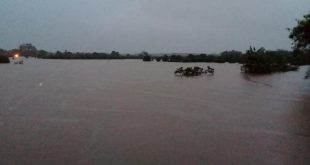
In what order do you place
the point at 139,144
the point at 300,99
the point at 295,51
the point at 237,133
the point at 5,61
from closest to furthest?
the point at 139,144
the point at 237,133
the point at 300,99
the point at 295,51
the point at 5,61

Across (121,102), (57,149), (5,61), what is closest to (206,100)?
(121,102)

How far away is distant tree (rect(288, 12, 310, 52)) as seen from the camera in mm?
25219

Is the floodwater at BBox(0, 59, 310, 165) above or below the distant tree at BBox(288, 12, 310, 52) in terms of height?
below

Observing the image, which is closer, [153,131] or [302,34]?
[153,131]

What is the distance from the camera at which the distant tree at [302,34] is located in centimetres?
2522

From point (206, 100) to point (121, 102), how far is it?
4181 millimetres

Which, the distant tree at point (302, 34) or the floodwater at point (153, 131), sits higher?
the distant tree at point (302, 34)

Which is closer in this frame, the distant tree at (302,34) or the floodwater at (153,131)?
the floodwater at (153,131)

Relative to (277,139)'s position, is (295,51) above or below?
above

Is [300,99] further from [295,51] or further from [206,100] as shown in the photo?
[295,51]

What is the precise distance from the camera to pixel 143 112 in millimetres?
14344

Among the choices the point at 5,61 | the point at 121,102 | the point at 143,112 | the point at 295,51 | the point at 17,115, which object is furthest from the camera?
the point at 5,61

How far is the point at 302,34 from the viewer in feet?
86.3

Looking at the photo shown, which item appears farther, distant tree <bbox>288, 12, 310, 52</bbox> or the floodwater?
distant tree <bbox>288, 12, 310, 52</bbox>
